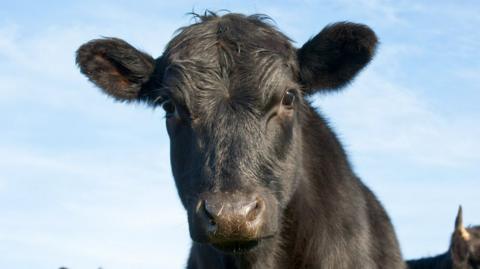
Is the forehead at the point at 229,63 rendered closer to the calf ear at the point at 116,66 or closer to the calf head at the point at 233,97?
the calf head at the point at 233,97

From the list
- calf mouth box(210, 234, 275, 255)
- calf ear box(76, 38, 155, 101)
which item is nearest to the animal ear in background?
calf ear box(76, 38, 155, 101)

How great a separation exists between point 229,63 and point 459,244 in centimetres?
1219

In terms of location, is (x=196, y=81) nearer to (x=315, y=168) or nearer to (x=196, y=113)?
(x=196, y=113)

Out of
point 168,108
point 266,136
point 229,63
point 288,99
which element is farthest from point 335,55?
point 168,108

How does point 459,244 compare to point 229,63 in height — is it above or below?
above

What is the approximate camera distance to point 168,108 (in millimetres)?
8312

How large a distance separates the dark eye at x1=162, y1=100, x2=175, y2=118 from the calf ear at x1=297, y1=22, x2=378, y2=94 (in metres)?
1.20

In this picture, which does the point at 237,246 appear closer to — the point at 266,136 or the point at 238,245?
the point at 238,245

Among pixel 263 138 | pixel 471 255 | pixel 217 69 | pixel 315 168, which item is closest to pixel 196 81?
pixel 217 69

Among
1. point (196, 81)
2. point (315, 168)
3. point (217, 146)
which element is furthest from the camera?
point (315, 168)

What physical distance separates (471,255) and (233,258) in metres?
11.9

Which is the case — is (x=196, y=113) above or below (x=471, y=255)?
below

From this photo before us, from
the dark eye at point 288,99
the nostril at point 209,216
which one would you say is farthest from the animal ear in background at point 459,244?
the nostril at point 209,216

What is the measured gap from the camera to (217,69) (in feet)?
26.0
